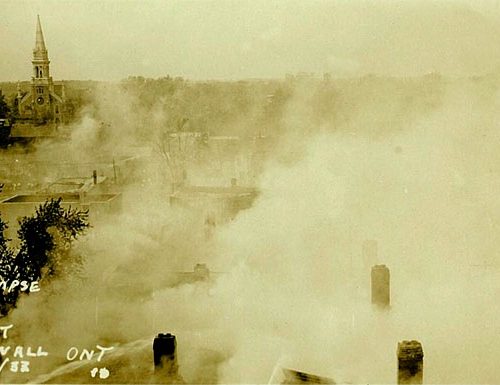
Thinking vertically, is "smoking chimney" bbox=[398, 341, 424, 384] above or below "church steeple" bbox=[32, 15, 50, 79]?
below

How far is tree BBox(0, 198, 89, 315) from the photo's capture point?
520cm

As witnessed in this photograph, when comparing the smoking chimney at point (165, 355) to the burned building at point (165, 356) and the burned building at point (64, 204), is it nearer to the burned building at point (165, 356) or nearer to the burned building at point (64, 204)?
the burned building at point (165, 356)

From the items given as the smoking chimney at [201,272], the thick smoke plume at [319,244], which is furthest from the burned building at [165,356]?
the smoking chimney at [201,272]

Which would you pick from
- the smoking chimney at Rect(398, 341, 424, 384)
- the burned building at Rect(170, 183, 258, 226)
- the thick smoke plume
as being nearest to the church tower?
the thick smoke plume

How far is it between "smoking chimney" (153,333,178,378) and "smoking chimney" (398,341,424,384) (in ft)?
4.22

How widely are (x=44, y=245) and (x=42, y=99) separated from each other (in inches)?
47.9

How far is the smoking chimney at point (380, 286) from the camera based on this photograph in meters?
4.38

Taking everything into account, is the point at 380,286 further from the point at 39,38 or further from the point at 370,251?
the point at 39,38

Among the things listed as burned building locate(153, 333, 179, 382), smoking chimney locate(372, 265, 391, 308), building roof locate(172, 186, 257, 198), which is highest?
building roof locate(172, 186, 257, 198)

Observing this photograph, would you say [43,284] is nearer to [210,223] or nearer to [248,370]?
[210,223]

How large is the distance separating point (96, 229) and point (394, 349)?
244 cm

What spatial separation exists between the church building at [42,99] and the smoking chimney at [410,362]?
296cm

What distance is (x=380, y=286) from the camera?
444cm

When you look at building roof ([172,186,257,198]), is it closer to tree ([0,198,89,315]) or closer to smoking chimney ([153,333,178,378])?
tree ([0,198,89,315])
